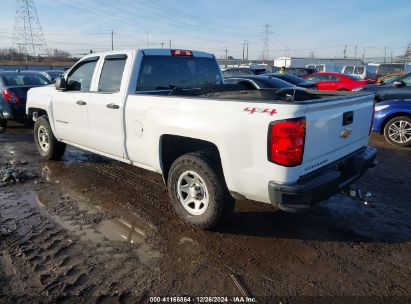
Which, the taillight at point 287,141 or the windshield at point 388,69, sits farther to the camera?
the windshield at point 388,69

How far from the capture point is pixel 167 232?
3.78m

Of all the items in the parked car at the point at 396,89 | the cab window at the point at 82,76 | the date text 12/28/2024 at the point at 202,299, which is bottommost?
the date text 12/28/2024 at the point at 202,299

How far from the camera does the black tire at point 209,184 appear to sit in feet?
11.5

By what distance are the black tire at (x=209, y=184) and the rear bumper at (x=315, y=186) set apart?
2.02 feet

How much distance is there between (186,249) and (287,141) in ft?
4.76

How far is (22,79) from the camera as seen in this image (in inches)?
405

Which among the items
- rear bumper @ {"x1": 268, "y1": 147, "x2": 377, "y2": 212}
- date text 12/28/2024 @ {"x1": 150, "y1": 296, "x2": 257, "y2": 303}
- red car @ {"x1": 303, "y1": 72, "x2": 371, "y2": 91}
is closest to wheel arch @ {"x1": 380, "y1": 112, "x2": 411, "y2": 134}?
rear bumper @ {"x1": 268, "y1": 147, "x2": 377, "y2": 212}

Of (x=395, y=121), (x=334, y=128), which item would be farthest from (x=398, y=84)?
(x=334, y=128)

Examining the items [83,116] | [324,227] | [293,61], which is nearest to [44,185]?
[83,116]

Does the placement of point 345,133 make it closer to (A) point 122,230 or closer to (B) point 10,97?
(A) point 122,230

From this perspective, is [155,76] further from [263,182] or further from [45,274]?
[45,274]

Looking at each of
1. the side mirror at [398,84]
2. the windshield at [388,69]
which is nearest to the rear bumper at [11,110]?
the side mirror at [398,84]

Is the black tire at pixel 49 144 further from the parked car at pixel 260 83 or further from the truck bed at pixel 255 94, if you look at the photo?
the parked car at pixel 260 83

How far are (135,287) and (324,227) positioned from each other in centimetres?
216
